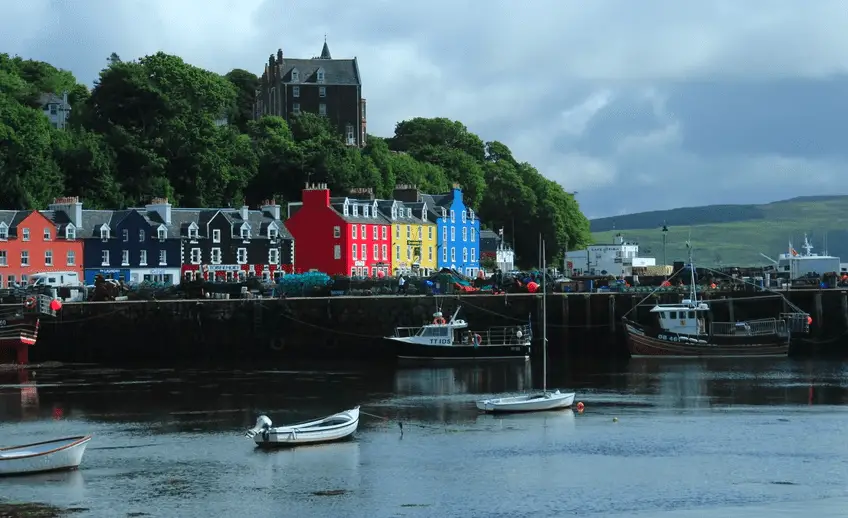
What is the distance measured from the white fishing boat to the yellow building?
237 ft

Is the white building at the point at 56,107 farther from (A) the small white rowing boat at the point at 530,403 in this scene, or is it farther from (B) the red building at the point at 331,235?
(A) the small white rowing boat at the point at 530,403

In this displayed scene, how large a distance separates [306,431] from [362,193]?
80.6 meters

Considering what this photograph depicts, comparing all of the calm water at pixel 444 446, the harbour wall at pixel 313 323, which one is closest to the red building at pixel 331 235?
the harbour wall at pixel 313 323

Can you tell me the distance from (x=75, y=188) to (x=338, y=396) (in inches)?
2533

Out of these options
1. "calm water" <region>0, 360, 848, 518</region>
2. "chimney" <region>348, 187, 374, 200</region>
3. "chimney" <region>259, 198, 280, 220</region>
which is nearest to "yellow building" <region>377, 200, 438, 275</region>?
"chimney" <region>348, 187, 374, 200</region>

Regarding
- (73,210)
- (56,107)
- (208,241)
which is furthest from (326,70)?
(73,210)

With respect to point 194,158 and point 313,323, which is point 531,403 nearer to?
point 313,323

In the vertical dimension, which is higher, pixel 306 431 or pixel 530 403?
pixel 530 403

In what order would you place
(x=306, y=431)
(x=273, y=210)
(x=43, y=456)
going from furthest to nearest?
(x=273, y=210) → (x=306, y=431) → (x=43, y=456)

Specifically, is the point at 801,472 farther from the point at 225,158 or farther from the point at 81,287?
the point at 225,158

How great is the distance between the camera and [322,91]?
16362 cm

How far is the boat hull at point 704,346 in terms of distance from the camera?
79375 mm

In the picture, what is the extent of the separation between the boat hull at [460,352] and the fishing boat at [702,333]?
20.0 feet

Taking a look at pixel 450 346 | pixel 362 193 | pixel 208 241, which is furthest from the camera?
pixel 362 193
